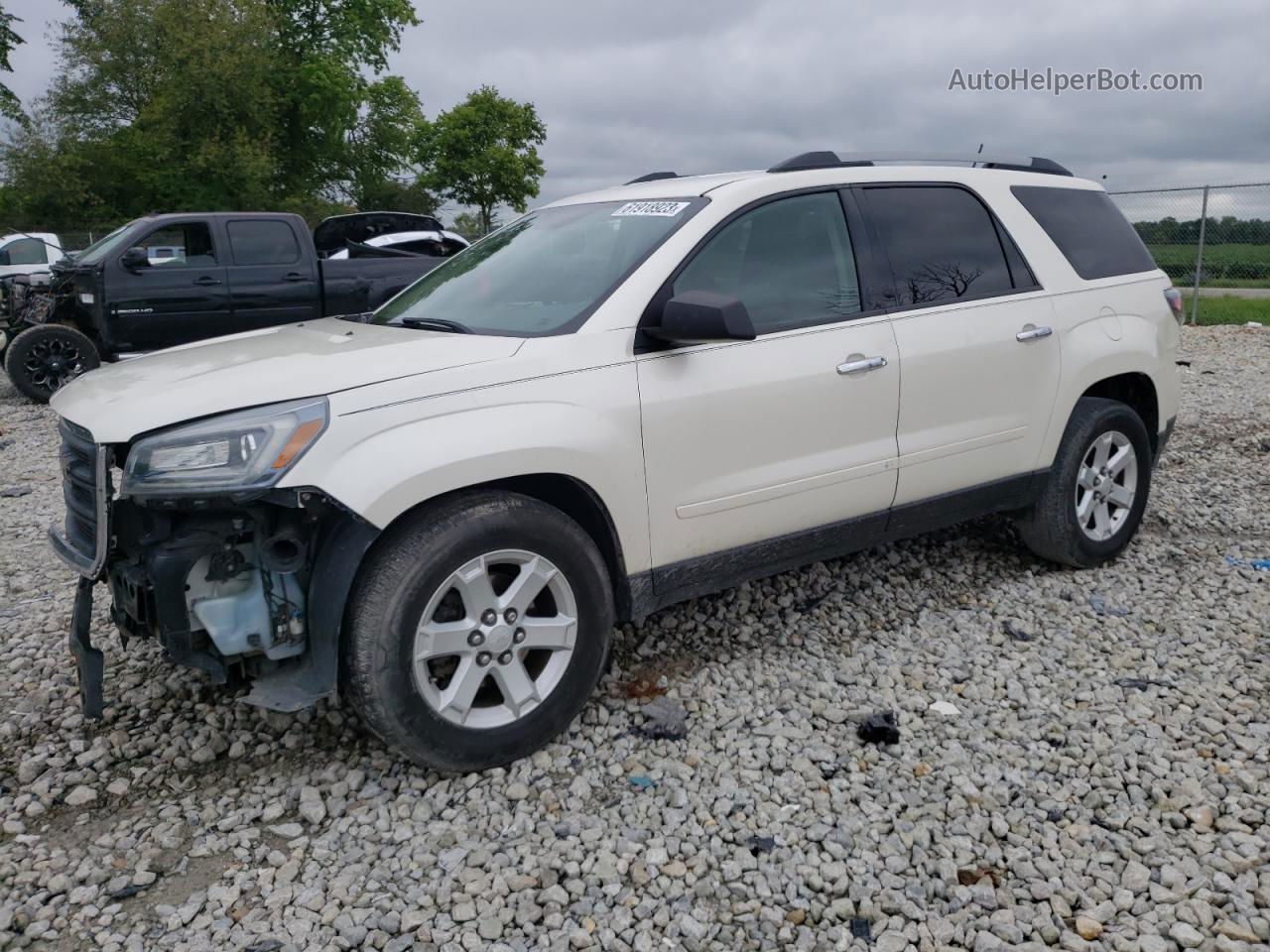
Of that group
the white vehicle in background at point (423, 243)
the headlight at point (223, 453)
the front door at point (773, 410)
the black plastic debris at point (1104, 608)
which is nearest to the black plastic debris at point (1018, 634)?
the black plastic debris at point (1104, 608)

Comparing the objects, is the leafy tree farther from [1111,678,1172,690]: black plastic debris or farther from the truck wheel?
[1111,678,1172,690]: black plastic debris

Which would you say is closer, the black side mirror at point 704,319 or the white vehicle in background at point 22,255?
the black side mirror at point 704,319

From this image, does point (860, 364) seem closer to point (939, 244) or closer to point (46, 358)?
point (939, 244)

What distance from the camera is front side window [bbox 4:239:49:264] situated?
18.1 metres

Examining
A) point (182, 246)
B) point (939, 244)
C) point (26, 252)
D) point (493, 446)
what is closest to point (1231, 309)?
point (939, 244)

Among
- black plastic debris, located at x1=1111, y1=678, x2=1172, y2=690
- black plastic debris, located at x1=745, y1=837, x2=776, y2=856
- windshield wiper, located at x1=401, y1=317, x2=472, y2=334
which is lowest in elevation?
black plastic debris, located at x1=745, y1=837, x2=776, y2=856

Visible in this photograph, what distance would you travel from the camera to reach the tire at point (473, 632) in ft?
9.59

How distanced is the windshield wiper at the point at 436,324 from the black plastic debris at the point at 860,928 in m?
2.16

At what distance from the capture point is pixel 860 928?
2.56 meters

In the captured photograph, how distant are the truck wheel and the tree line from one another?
828 inches

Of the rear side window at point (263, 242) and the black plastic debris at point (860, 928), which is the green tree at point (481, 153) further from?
the black plastic debris at point (860, 928)

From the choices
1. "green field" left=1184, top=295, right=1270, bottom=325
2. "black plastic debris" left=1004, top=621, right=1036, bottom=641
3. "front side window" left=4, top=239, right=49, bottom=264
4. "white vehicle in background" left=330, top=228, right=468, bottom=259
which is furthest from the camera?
"front side window" left=4, top=239, right=49, bottom=264

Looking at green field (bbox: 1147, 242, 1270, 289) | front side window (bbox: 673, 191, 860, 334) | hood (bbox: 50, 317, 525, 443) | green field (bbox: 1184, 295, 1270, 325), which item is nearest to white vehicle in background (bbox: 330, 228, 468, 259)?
front side window (bbox: 673, 191, 860, 334)

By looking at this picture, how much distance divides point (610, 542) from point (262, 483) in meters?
1.13
